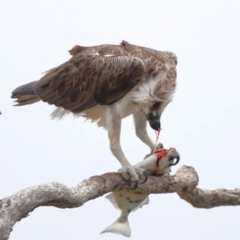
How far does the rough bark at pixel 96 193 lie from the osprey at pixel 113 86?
0.88ft

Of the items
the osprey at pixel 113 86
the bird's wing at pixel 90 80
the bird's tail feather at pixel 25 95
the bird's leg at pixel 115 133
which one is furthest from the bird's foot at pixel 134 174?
the bird's tail feather at pixel 25 95

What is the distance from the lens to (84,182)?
671cm

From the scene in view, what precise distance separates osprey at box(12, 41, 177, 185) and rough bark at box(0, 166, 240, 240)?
0.27m

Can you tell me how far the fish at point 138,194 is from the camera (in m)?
7.48

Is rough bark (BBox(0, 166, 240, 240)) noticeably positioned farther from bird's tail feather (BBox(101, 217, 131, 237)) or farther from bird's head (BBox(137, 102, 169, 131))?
bird's head (BBox(137, 102, 169, 131))

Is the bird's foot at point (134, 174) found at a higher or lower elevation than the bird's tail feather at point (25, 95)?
lower

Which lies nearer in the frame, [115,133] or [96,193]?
[96,193]

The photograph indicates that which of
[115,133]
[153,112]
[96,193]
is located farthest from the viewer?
[153,112]

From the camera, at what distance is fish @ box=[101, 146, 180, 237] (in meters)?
7.48

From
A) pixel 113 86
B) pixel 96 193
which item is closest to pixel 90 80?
pixel 113 86

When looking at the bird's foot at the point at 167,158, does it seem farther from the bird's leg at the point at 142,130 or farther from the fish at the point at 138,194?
the bird's leg at the point at 142,130

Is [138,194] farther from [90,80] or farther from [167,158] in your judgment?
[90,80]

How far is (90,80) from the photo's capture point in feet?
26.0

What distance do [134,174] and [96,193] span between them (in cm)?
64
